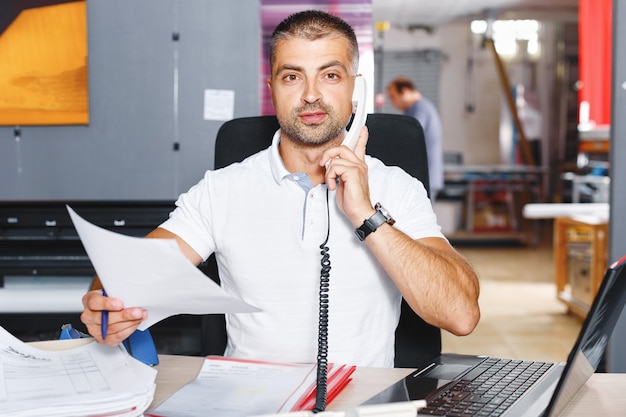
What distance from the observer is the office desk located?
1.06m

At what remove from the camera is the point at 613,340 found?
2.86m

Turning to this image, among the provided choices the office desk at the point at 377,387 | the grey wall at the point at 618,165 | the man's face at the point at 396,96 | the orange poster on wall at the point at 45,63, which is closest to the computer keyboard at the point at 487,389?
the office desk at the point at 377,387

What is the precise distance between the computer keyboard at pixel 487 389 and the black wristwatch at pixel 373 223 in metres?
0.32

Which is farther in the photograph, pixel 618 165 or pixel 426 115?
pixel 426 115

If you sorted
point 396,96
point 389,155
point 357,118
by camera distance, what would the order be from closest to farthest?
1. point 357,118
2. point 389,155
3. point 396,96

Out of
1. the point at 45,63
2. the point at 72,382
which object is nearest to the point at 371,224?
the point at 72,382

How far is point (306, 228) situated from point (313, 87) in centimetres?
30

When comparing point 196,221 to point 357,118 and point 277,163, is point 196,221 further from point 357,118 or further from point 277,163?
point 357,118

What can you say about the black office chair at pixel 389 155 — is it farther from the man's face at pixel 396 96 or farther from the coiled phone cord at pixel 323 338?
the man's face at pixel 396 96

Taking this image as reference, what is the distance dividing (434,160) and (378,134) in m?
4.51

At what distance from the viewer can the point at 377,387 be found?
1150 mm

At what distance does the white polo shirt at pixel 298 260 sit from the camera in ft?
5.00

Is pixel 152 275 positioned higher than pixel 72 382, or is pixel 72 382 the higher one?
pixel 152 275

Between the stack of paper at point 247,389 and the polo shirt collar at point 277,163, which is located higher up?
the polo shirt collar at point 277,163
